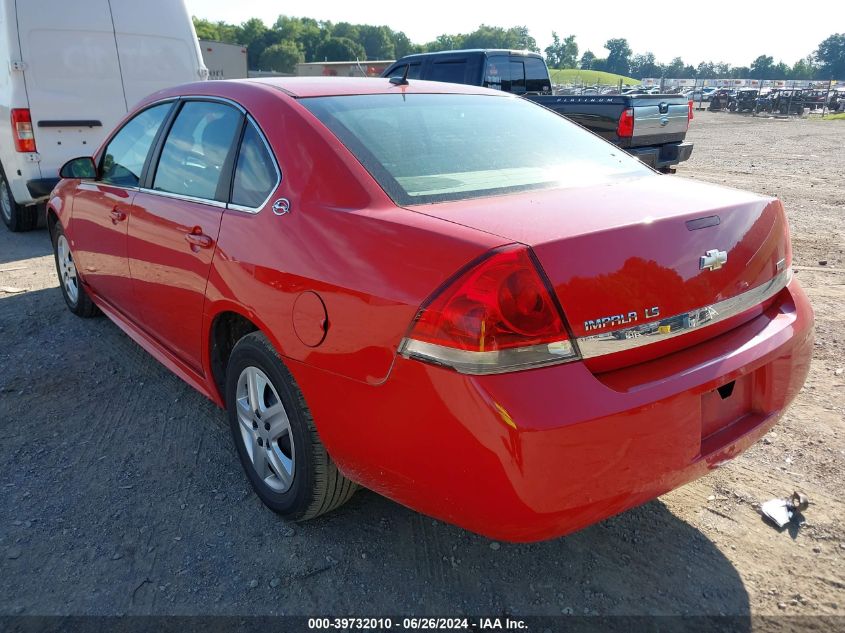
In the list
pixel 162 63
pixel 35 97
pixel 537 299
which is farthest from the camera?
pixel 162 63

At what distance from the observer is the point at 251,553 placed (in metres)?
2.53

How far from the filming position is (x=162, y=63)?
791cm

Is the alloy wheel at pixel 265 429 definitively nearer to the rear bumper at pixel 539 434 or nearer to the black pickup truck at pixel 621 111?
the rear bumper at pixel 539 434

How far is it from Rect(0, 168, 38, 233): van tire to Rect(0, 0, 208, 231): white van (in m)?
0.01

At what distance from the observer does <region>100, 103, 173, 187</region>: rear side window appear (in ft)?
11.8

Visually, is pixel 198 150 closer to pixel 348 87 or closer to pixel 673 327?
pixel 348 87

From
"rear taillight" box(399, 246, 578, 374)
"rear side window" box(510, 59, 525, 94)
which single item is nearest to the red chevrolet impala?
"rear taillight" box(399, 246, 578, 374)

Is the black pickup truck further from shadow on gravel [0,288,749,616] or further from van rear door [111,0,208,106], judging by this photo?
shadow on gravel [0,288,749,616]

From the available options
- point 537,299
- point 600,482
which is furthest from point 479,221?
point 600,482

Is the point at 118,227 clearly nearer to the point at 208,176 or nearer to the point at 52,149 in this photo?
the point at 208,176

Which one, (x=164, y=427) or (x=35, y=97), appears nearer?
(x=164, y=427)

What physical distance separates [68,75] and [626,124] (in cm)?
622

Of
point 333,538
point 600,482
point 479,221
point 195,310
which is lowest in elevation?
point 333,538

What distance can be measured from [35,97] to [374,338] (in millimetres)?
6834
